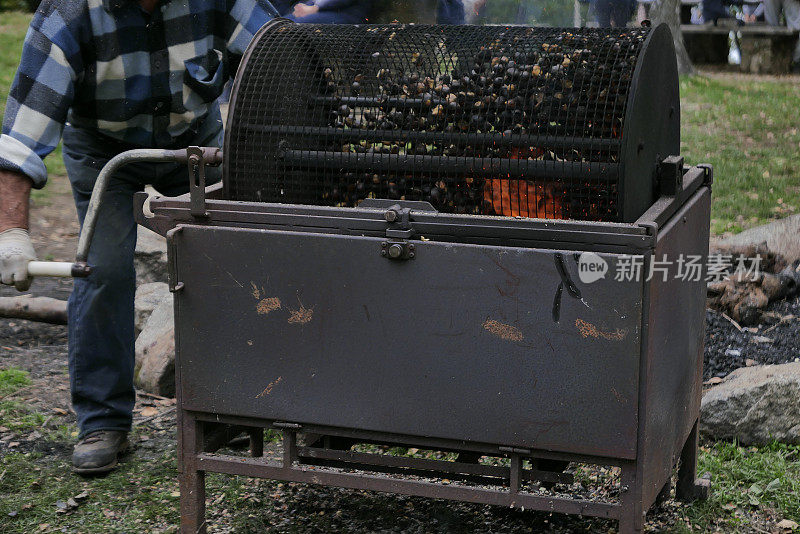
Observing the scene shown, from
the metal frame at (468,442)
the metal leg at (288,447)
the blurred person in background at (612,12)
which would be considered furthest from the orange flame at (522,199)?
the blurred person in background at (612,12)

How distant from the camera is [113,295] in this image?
3.85 m

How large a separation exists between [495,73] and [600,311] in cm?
79

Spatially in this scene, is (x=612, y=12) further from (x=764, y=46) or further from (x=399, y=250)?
(x=399, y=250)

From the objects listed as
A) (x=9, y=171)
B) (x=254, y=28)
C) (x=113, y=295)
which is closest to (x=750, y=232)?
(x=254, y=28)

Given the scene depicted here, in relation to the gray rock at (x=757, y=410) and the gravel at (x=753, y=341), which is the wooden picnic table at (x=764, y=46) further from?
the gray rock at (x=757, y=410)

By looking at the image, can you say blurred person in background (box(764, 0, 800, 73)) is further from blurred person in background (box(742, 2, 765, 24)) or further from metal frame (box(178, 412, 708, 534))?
metal frame (box(178, 412, 708, 534))

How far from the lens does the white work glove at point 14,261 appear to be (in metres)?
2.95

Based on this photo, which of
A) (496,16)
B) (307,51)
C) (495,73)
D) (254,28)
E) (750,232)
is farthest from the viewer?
(496,16)

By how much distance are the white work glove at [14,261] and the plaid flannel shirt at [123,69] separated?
289mm

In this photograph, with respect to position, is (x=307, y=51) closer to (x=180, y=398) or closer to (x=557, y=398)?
(x=180, y=398)

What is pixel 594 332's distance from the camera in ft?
8.34

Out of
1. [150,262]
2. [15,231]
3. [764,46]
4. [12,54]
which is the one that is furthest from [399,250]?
[764,46]

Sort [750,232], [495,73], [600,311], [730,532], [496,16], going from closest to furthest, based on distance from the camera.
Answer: [600,311] → [495,73] → [730,532] → [750,232] → [496,16]

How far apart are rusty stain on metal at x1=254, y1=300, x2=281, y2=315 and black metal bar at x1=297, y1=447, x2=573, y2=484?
20.3 inches
